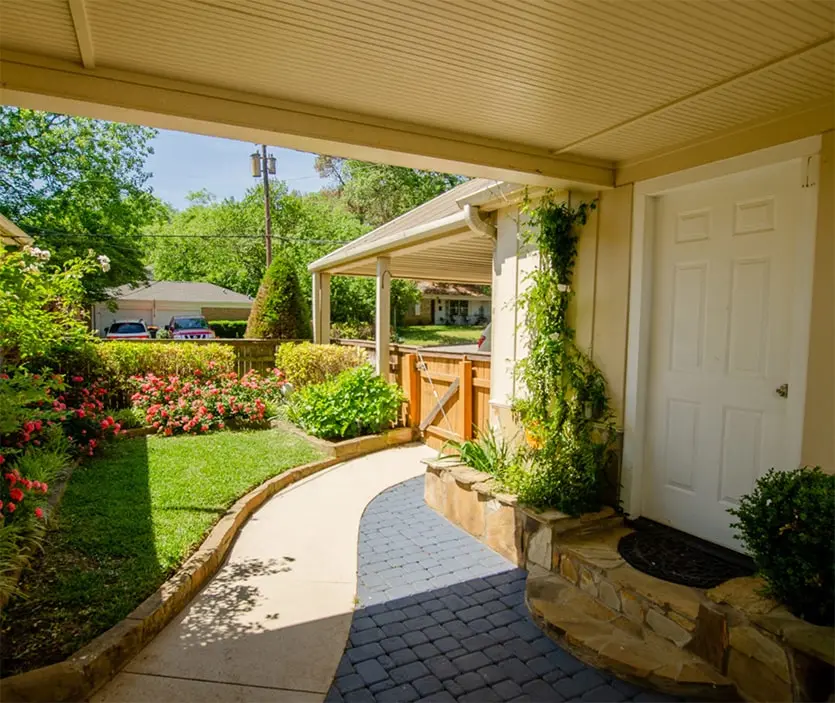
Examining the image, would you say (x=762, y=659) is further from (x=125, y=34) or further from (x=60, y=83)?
(x=60, y=83)

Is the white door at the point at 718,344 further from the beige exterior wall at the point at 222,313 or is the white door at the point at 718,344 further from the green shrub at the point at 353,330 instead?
the beige exterior wall at the point at 222,313

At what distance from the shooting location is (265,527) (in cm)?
453

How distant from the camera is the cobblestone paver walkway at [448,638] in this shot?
253 centimetres

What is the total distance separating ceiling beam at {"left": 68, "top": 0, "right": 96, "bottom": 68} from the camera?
209 centimetres

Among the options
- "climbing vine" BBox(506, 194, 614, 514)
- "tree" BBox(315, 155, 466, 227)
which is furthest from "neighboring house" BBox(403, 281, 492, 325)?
"climbing vine" BBox(506, 194, 614, 514)

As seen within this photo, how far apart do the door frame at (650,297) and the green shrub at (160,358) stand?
744cm

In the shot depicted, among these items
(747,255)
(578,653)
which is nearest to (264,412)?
(578,653)

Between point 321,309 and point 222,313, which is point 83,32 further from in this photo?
point 222,313

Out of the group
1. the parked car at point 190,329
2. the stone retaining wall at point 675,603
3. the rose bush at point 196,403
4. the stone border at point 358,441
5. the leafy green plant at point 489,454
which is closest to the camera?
the stone retaining wall at point 675,603

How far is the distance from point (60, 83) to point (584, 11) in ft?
8.15

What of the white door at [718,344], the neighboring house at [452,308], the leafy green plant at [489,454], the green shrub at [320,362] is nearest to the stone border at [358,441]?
the green shrub at [320,362]

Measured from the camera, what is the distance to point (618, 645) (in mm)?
2762

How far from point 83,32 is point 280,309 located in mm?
10705

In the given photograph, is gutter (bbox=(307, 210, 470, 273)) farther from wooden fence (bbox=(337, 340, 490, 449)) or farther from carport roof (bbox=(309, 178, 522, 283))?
wooden fence (bbox=(337, 340, 490, 449))
